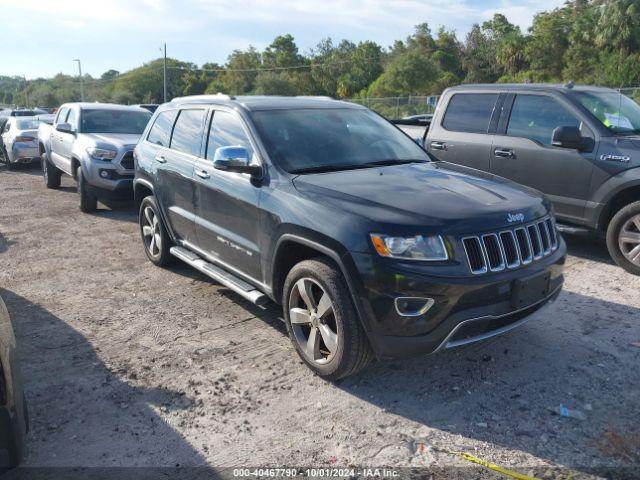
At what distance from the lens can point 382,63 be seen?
65.9 metres

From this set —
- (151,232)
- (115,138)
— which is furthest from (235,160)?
(115,138)

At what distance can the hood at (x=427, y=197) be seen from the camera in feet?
10.6

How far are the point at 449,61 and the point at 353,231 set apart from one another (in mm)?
59406

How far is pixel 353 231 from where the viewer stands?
325 cm

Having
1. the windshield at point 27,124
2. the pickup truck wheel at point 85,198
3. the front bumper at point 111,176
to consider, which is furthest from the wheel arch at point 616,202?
the windshield at point 27,124

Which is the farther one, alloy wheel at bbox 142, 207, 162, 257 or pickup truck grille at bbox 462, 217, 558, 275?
alloy wheel at bbox 142, 207, 162, 257

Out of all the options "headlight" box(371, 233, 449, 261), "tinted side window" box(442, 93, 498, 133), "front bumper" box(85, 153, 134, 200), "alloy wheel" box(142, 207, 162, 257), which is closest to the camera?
"headlight" box(371, 233, 449, 261)

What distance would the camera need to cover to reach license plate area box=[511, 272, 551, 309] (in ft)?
11.0

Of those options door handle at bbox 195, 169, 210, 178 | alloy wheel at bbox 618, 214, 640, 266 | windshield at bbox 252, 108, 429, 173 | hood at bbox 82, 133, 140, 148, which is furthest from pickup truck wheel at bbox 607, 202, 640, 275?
hood at bbox 82, 133, 140, 148

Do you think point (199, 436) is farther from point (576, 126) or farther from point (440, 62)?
point (440, 62)

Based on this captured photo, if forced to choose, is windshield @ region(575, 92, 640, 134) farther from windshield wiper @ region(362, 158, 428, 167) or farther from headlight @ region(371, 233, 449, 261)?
headlight @ region(371, 233, 449, 261)

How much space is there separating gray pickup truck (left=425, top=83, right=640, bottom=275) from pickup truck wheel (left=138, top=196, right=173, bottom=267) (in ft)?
12.0

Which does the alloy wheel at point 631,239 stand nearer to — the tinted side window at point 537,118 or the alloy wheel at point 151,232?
the tinted side window at point 537,118

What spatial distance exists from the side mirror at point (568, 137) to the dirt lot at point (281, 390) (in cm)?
145
